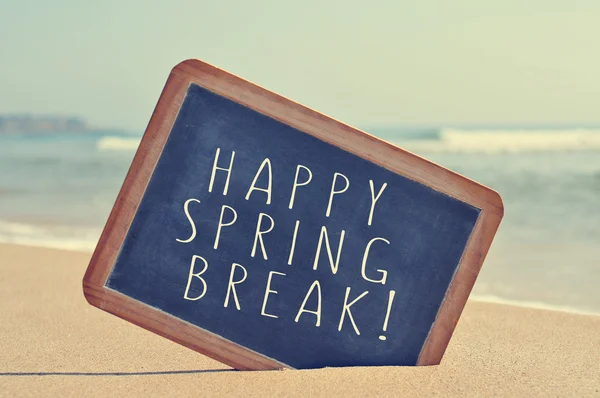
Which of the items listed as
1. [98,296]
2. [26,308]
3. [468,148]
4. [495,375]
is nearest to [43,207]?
[26,308]

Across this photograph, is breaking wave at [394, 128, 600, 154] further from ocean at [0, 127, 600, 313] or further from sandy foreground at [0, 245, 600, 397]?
sandy foreground at [0, 245, 600, 397]

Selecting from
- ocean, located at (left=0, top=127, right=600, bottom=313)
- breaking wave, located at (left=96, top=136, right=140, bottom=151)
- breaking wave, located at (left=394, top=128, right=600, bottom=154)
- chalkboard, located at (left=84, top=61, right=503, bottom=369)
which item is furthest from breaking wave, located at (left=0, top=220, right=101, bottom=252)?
breaking wave, located at (left=394, top=128, right=600, bottom=154)

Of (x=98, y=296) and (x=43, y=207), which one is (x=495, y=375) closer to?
(x=98, y=296)

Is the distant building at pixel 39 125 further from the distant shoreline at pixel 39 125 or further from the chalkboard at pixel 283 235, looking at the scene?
the chalkboard at pixel 283 235

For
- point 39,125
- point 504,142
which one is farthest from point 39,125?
point 504,142

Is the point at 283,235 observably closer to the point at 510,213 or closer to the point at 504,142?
the point at 510,213
